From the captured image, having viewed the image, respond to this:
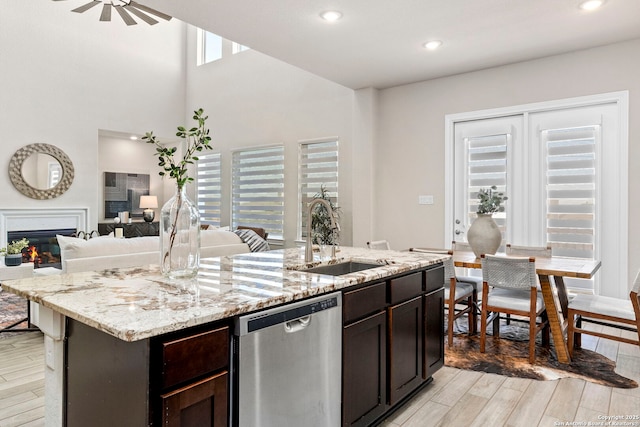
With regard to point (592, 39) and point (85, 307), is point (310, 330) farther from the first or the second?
point (592, 39)

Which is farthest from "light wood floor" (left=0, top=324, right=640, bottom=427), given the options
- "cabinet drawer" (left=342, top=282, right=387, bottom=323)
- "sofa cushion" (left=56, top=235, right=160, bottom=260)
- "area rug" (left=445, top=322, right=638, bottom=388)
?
"sofa cushion" (left=56, top=235, right=160, bottom=260)

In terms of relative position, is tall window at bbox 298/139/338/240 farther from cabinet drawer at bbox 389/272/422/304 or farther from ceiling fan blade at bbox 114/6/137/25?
cabinet drawer at bbox 389/272/422/304

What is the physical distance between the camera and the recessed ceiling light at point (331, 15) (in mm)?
3369

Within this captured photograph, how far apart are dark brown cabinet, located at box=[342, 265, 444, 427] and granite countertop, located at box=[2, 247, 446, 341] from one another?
0.12 metres

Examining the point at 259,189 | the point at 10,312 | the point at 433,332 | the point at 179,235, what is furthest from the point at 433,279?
the point at 259,189

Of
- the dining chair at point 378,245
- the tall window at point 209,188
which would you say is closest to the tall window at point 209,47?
the tall window at point 209,188

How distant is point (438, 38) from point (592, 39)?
1494 millimetres

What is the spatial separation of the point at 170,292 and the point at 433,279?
1.70 meters

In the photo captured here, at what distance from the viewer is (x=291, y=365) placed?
5.31 feet

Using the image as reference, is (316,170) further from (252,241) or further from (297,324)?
(297,324)

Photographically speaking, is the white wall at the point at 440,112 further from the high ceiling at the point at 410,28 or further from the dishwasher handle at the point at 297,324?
the dishwasher handle at the point at 297,324

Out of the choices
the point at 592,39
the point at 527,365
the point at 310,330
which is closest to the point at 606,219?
the point at 592,39

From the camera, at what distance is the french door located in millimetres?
4133

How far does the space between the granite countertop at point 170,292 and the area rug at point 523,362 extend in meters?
1.26
